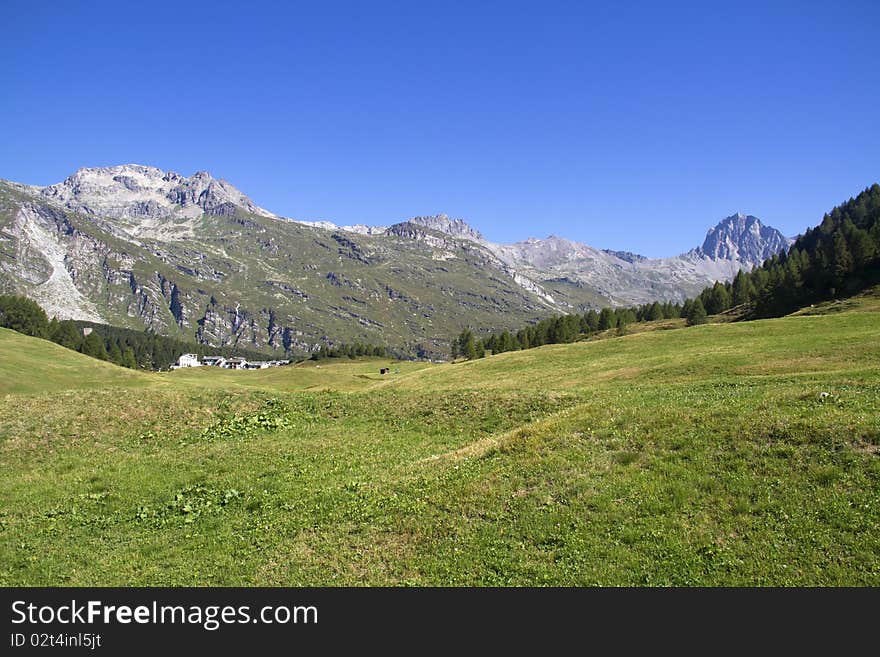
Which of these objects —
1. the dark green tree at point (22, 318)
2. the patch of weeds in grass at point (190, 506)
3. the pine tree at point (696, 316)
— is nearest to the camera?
the patch of weeds in grass at point (190, 506)

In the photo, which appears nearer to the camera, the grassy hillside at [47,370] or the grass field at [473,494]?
the grass field at [473,494]

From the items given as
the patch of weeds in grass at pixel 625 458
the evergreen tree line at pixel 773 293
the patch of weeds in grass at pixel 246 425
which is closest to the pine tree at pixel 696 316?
the evergreen tree line at pixel 773 293

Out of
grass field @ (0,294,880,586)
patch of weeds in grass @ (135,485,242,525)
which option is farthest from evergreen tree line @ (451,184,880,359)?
patch of weeds in grass @ (135,485,242,525)

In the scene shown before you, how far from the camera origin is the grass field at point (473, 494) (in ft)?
42.8

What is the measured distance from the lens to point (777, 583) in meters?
11.5

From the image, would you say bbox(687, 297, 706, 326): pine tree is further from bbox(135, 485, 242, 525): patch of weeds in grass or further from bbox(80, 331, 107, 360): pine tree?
bbox(80, 331, 107, 360): pine tree

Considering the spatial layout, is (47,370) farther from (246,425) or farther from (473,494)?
(473,494)

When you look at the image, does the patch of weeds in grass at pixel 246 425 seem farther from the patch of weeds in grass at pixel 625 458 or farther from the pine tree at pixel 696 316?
the pine tree at pixel 696 316

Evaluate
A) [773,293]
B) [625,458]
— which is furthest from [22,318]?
[773,293]

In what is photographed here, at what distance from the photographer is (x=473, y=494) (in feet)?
56.4

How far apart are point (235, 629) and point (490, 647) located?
546 cm

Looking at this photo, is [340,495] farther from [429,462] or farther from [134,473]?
[134,473]

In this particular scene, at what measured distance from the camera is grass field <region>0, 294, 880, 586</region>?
514 inches

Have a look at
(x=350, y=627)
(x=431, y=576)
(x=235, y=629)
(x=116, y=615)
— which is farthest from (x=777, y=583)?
(x=116, y=615)
